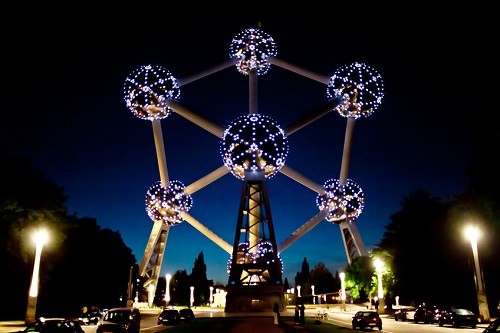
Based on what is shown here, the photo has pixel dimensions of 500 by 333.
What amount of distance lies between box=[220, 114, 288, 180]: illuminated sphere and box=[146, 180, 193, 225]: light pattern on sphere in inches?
751

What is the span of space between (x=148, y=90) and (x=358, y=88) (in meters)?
30.7

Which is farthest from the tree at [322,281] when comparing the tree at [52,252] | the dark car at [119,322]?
the dark car at [119,322]

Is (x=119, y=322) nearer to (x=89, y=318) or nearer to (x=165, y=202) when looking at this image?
(x=89, y=318)

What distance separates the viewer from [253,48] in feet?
268

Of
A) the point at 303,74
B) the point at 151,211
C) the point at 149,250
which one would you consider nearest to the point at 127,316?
the point at 151,211

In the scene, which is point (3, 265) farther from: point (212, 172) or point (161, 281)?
point (161, 281)

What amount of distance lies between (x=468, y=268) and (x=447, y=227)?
13.4ft

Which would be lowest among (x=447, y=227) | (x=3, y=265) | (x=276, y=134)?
(x=3, y=265)

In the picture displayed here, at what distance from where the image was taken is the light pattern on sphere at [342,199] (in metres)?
91.1

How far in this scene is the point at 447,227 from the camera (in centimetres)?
5100

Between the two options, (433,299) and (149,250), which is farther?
(149,250)

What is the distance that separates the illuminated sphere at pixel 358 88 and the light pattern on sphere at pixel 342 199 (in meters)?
14.3

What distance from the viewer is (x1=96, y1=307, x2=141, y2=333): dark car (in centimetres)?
2248

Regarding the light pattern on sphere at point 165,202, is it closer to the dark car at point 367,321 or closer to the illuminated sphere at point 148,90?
the illuminated sphere at point 148,90
